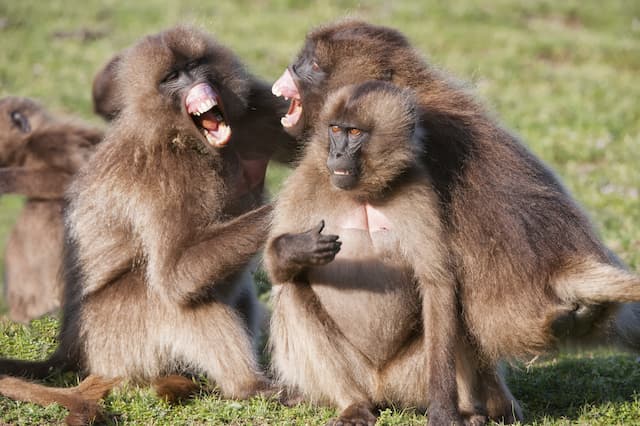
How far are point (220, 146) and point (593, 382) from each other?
2.58m

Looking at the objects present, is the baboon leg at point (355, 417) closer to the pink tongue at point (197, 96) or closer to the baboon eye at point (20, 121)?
the pink tongue at point (197, 96)

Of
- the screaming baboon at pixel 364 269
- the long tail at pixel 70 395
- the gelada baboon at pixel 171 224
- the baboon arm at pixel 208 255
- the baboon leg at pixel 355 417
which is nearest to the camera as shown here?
the screaming baboon at pixel 364 269

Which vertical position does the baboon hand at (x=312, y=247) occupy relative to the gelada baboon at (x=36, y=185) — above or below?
above

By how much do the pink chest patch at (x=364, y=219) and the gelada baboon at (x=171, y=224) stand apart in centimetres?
59

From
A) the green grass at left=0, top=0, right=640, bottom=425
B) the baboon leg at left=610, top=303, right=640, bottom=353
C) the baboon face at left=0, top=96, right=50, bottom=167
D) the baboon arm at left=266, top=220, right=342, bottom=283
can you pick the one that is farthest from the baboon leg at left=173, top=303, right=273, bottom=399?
the baboon face at left=0, top=96, right=50, bottom=167

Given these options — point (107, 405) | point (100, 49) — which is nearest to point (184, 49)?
point (107, 405)

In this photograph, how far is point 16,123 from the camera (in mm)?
8969

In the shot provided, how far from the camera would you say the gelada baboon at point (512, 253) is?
484 cm

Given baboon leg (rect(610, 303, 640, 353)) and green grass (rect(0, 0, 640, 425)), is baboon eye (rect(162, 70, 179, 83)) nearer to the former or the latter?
green grass (rect(0, 0, 640, 425))

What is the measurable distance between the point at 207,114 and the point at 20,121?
12.3ft

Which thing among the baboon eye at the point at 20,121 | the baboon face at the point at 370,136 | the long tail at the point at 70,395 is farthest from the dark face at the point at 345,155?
the baboon eye at the point at 20,121

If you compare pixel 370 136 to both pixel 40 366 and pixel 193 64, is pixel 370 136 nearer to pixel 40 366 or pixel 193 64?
pixel 193 64

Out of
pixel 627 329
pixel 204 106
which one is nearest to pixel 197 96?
pixel 204 106

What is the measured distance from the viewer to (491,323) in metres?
4.93
